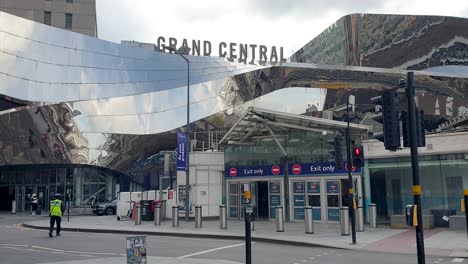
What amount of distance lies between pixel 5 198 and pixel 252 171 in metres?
37.7

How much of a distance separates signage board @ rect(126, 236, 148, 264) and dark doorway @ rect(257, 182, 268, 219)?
70.4 ft

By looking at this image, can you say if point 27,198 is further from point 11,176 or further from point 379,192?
point 379,192

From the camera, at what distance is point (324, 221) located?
27.8 metres

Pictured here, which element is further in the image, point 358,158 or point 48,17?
point 48,17

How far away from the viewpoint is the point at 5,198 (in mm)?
56531

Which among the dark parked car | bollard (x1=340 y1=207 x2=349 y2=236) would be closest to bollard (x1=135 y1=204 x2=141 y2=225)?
bollard (x1=340 y1=207 x2=349 y2=236)

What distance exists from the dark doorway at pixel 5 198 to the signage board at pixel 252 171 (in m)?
34.9

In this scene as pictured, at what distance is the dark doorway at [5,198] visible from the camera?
56438 mm

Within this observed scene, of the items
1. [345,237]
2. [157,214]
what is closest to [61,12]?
[157,214]

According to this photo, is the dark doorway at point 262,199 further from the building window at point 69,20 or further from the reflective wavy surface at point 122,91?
the building window at point 69,20

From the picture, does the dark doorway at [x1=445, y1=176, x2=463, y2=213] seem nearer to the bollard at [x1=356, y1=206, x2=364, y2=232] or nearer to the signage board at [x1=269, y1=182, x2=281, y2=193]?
the bollard at [x1=356, y1=206, x2=364, y2=232]

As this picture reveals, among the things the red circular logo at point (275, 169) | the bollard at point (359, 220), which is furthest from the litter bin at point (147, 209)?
the bollard at point (359, 220)

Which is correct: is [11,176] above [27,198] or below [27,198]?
above

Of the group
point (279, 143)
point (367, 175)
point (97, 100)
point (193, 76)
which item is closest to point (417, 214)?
point (367, 175)
